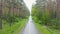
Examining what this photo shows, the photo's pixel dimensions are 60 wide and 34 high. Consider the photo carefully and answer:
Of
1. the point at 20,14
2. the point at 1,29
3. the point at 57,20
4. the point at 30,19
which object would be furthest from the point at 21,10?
the point at 57,20

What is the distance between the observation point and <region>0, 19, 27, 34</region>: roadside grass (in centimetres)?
292

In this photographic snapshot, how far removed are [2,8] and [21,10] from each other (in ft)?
1.30

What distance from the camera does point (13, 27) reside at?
3.00m

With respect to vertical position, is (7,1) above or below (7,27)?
above

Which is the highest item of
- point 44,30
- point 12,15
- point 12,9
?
point 12,9

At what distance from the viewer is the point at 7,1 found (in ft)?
9.80

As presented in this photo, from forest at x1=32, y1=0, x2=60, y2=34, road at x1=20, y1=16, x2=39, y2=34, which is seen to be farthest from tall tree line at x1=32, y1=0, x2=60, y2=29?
road at x1=20, y1=16, x2=39, y2=34

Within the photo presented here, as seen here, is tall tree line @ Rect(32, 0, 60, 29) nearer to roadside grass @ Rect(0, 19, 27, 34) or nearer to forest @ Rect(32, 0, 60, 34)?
forest @ Rect(32, 0, 60, 34)

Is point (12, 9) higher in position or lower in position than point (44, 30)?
higher

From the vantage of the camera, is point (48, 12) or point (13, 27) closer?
point (48, 12)

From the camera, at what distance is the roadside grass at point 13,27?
292cm

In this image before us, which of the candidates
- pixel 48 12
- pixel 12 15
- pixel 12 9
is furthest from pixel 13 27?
pixel 48 12

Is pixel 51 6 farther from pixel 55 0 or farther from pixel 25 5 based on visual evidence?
pixel 25 5

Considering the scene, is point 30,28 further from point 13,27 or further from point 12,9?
point 12,9
